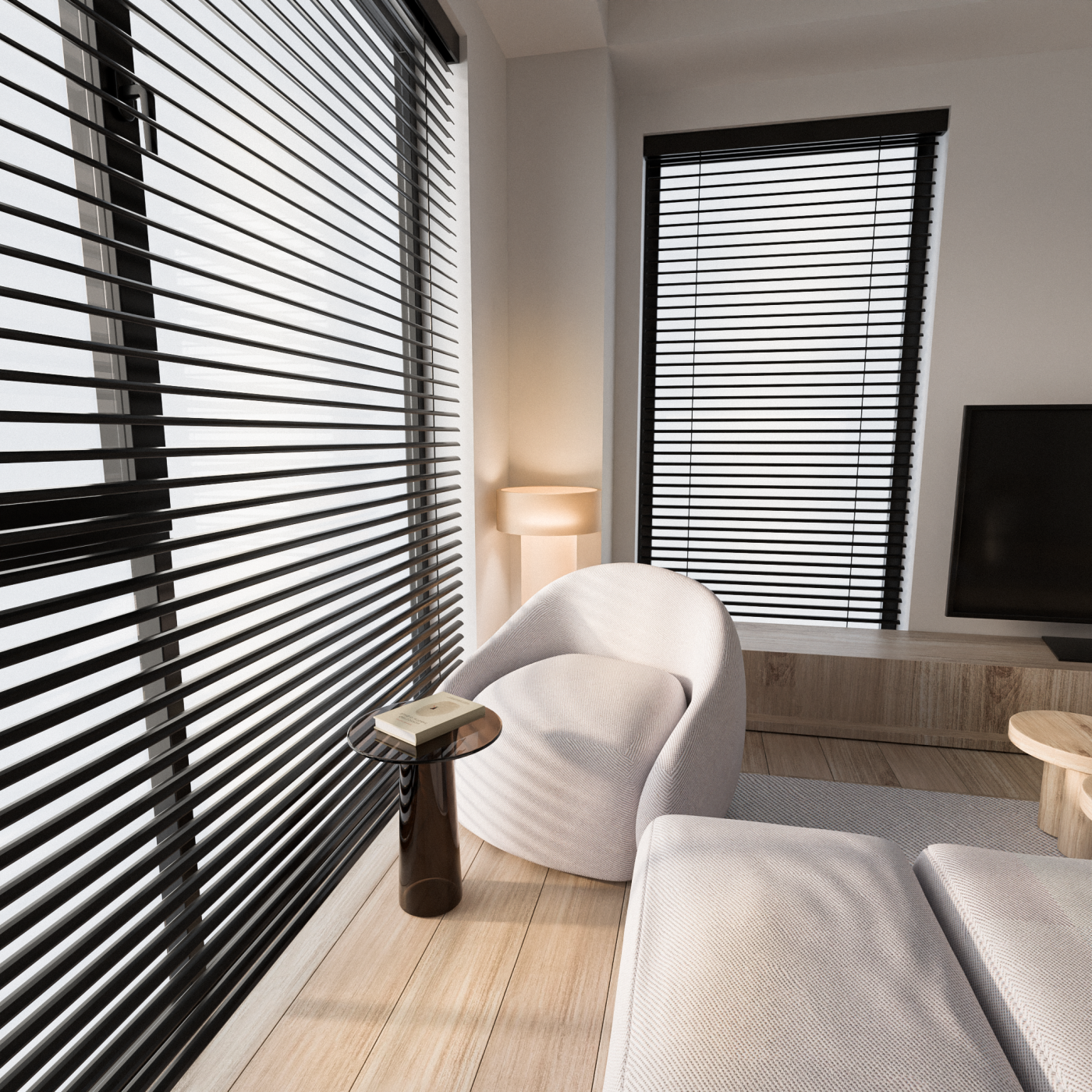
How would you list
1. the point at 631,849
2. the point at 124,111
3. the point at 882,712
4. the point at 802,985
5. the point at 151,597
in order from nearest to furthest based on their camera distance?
the point at 802,985 < the point at 124,111 < the point at 151,597 < the point at 631,849 < the point at 882,712

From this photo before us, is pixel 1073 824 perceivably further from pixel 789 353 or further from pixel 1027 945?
pixel 789 353

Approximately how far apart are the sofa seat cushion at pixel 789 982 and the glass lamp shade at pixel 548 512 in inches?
60.2

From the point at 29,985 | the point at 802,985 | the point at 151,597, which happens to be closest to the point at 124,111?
the point at 151,597

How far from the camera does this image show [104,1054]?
1.09 meters

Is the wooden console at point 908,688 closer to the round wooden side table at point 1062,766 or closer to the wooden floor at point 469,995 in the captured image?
the round wooden side table at point 1062,766

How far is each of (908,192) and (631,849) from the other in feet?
9.37

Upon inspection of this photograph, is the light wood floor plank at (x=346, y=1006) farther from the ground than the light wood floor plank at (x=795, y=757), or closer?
farther from the ground

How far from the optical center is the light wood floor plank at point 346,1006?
125 centimetres

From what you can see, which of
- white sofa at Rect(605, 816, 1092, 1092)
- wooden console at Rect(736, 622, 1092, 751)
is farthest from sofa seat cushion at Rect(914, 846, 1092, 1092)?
wooden console at Rect(736, 622, 1092, 751)

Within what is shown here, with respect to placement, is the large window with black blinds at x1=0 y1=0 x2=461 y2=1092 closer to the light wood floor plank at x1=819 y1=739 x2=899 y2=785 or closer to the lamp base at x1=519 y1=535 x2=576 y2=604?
the lamp base at x1=519 y1=535 x2=576 y2=604

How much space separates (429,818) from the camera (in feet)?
5.34

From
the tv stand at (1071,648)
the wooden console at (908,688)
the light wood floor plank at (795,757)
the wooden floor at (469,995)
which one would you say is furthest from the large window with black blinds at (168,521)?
the tv stand at (1071,648)

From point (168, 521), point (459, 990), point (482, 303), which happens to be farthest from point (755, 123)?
point (459, 990)

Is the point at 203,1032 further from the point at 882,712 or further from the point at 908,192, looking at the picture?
the point at 908,192
